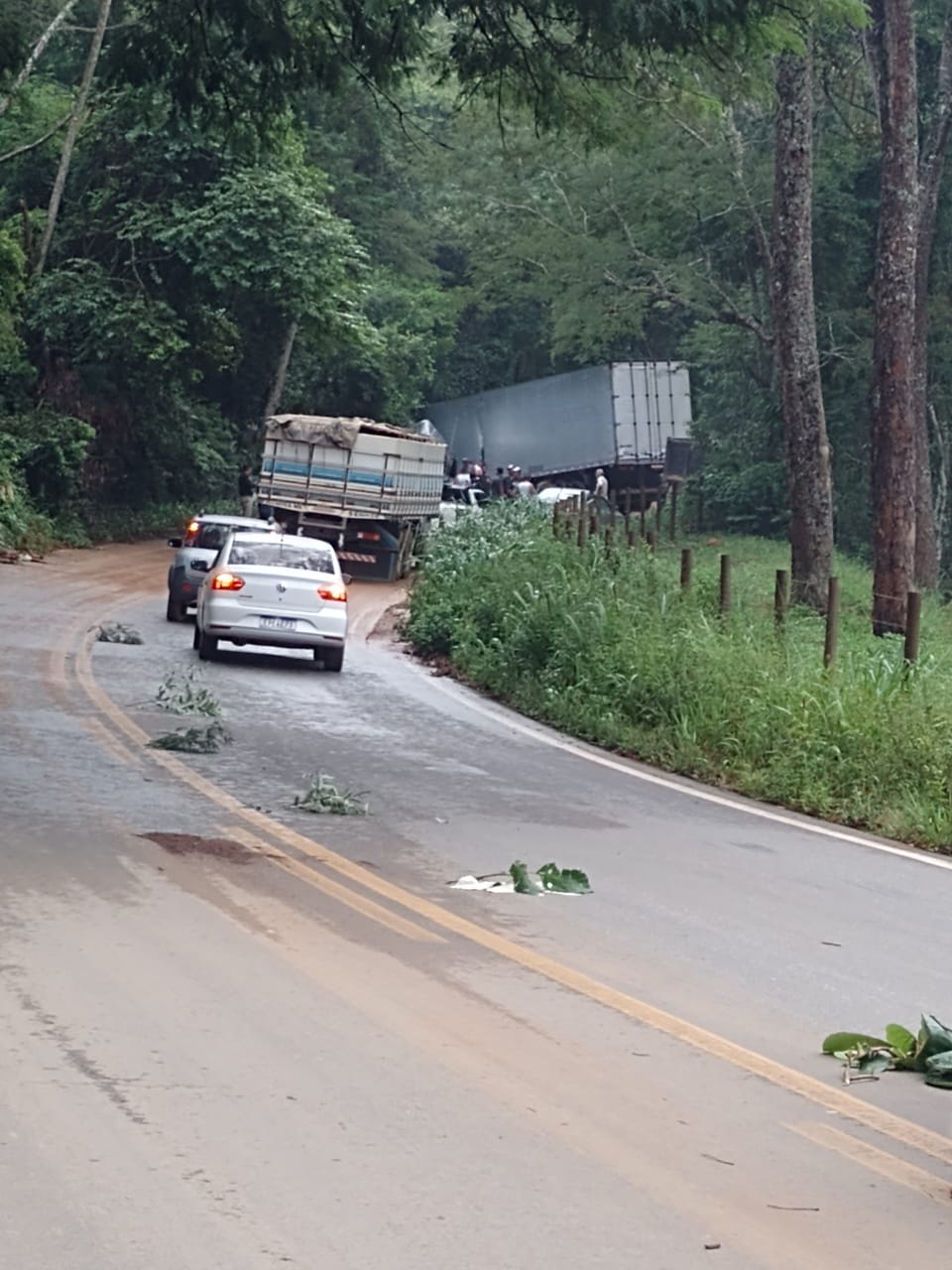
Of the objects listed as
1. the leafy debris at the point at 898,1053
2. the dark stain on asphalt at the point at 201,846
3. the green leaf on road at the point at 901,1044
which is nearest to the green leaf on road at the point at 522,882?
the dark stain on asphalt at the point at 201,846

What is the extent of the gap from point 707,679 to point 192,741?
4.73 metres

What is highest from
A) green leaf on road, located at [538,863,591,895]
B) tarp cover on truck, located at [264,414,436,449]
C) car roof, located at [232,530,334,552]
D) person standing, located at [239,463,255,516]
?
tarp cover on truck, located at [264,414,436,449]

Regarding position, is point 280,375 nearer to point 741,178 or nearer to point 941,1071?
point 741,178

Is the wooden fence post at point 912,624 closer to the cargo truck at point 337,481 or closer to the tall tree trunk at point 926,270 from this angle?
the tall tree trunk at point 926,270

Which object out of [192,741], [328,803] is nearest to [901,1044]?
[328,803]

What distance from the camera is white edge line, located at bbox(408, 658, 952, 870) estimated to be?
1246 centimetres

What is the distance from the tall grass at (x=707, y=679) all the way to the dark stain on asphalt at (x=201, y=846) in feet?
16.6

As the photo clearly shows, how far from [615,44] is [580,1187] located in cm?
1086

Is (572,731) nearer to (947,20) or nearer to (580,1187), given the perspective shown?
(580,1187)

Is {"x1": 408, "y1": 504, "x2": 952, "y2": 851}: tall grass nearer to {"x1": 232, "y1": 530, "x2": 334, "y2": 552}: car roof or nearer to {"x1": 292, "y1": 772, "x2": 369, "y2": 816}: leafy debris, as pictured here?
{"x1": 232, "y1": 530, "x2": 334, "y2": 552}: car roof

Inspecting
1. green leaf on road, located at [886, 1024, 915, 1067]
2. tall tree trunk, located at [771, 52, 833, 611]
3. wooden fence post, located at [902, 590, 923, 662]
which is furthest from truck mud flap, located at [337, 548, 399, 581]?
green leaf on road, located at [886, 1024, 915, 1067]

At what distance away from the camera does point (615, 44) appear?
47.0 ft

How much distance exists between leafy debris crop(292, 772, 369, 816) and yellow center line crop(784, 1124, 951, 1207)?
6.16m

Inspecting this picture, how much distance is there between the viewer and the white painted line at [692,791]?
1247cm
